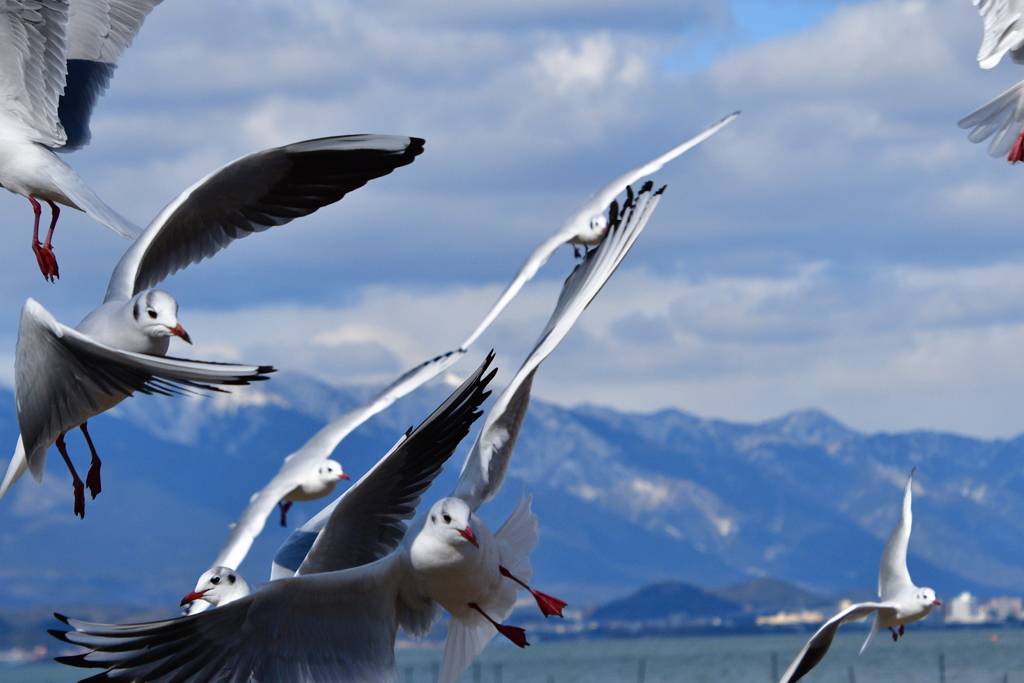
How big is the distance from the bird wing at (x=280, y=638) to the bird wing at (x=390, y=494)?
0.56 meters

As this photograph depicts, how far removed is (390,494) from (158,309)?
1.71 m

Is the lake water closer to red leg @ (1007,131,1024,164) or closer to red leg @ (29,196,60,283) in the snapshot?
red leg @ (1007,131,1024,164)

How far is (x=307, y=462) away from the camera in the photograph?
12.5 m

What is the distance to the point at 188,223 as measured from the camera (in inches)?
334

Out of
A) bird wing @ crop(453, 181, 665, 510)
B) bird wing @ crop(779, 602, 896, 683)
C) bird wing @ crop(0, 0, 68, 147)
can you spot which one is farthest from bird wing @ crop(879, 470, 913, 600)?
bird wing @ crop(0, 0, 68, 147)

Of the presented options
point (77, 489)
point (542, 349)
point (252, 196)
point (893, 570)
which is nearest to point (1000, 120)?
point (893, 570)

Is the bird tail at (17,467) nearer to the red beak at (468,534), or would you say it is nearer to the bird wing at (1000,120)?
the red beak at (468,534)

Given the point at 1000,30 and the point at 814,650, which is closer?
the point at 814,650

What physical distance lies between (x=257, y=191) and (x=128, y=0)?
120 inches

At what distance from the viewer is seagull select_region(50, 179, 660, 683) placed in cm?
653

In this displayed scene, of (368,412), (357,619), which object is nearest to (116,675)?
(357,619)

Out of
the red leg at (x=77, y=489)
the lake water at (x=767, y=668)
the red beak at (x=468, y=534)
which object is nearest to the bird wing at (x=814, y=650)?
the red beak at (x=468, y=534)

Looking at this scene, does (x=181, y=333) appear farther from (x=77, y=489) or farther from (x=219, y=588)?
(x=219, y=588)

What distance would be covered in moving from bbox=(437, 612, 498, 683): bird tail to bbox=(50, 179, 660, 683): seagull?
0.07ft
